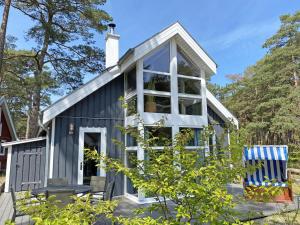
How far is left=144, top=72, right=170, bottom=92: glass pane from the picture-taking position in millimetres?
7562

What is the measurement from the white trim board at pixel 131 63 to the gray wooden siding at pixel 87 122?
274mm

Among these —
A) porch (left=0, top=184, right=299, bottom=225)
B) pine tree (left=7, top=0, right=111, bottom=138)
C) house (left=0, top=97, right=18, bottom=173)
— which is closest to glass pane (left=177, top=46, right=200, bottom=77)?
porch (left=0, top=184, right=299, bottom=225)

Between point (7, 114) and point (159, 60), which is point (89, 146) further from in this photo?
point (7, 114)

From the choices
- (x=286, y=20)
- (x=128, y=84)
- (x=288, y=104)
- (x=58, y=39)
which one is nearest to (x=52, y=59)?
(x=58, y=39)

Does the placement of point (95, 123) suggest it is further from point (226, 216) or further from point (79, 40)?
point (79, 40)

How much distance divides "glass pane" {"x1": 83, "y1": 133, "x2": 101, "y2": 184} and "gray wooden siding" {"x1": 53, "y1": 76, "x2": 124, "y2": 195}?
298mm

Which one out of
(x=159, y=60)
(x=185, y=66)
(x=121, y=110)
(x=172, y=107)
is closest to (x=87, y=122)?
(x=121, y=110)

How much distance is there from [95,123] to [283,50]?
64.8ft

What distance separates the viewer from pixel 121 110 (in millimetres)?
8070

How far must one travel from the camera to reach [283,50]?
19.8 metres

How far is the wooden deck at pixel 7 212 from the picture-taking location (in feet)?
15.8

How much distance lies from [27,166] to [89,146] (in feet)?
9.33

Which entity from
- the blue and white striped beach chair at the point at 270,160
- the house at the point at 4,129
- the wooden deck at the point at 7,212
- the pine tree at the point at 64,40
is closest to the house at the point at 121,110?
the wooden deck at the point at 7,212

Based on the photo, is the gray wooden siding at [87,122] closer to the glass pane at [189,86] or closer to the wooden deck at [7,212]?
the wooden deck at [7,212]
